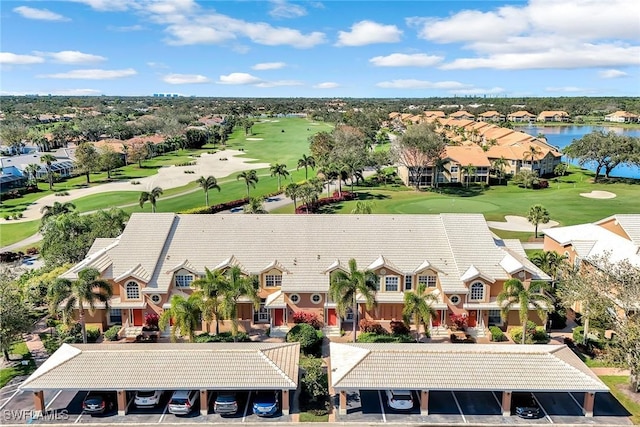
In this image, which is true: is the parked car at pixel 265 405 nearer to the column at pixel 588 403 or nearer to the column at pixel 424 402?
the column at pixel 424 402

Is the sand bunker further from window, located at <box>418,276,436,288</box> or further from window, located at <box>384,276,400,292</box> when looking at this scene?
window, located at <box>384,276,400,292</box>

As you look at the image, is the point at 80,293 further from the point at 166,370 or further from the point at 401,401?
the point at 401,401

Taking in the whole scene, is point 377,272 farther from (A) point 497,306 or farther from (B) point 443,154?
(B) point 443,154

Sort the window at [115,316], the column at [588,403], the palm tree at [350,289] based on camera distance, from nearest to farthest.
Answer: the column at [588,403]
the palm tree at [350,289]
the window at [115,316]

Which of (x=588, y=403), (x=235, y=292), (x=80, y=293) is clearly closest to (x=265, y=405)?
(x=235, y=292)

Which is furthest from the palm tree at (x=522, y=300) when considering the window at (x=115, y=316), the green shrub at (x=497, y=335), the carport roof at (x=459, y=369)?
the window at (x=115, y=316)

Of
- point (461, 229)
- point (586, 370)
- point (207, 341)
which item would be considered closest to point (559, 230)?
point (461, 229)

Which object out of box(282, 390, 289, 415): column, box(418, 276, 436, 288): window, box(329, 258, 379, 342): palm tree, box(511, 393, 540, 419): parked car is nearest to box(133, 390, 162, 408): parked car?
box(282, 390, 289, 415): column
